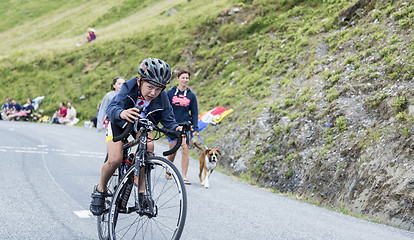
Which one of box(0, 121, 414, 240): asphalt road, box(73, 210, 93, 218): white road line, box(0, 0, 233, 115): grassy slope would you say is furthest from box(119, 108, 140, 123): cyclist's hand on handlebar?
box(0, 0, 233, 115): grassy slope

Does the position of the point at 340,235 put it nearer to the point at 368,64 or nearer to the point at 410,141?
the point at 410,141

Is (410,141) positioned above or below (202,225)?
below

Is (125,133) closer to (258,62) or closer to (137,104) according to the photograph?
(137,104)

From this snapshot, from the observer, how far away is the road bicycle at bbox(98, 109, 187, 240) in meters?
4.20

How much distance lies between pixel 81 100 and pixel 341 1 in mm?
19942

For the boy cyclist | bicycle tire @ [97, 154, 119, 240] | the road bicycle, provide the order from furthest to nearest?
bicycle tire @ [97, 154, 119, 240] → the boy cyclist → the road bicycle

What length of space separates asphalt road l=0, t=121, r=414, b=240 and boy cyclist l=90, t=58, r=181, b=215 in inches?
39.5

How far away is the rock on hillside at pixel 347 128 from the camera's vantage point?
8.48 meters

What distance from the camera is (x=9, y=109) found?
3012cm

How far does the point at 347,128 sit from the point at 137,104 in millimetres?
7289

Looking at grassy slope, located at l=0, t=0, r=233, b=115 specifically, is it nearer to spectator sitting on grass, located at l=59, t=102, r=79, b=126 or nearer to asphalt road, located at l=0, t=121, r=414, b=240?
spectator sitting on grass, located at l=59, t=102, r=79, b=126

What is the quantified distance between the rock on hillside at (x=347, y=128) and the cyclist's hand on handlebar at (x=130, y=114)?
5.50 metres

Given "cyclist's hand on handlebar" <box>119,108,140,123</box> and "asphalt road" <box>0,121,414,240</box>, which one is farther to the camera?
"asphalt road" <box>0,121,414,240</box>

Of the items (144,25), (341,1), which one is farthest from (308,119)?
(144,25)
